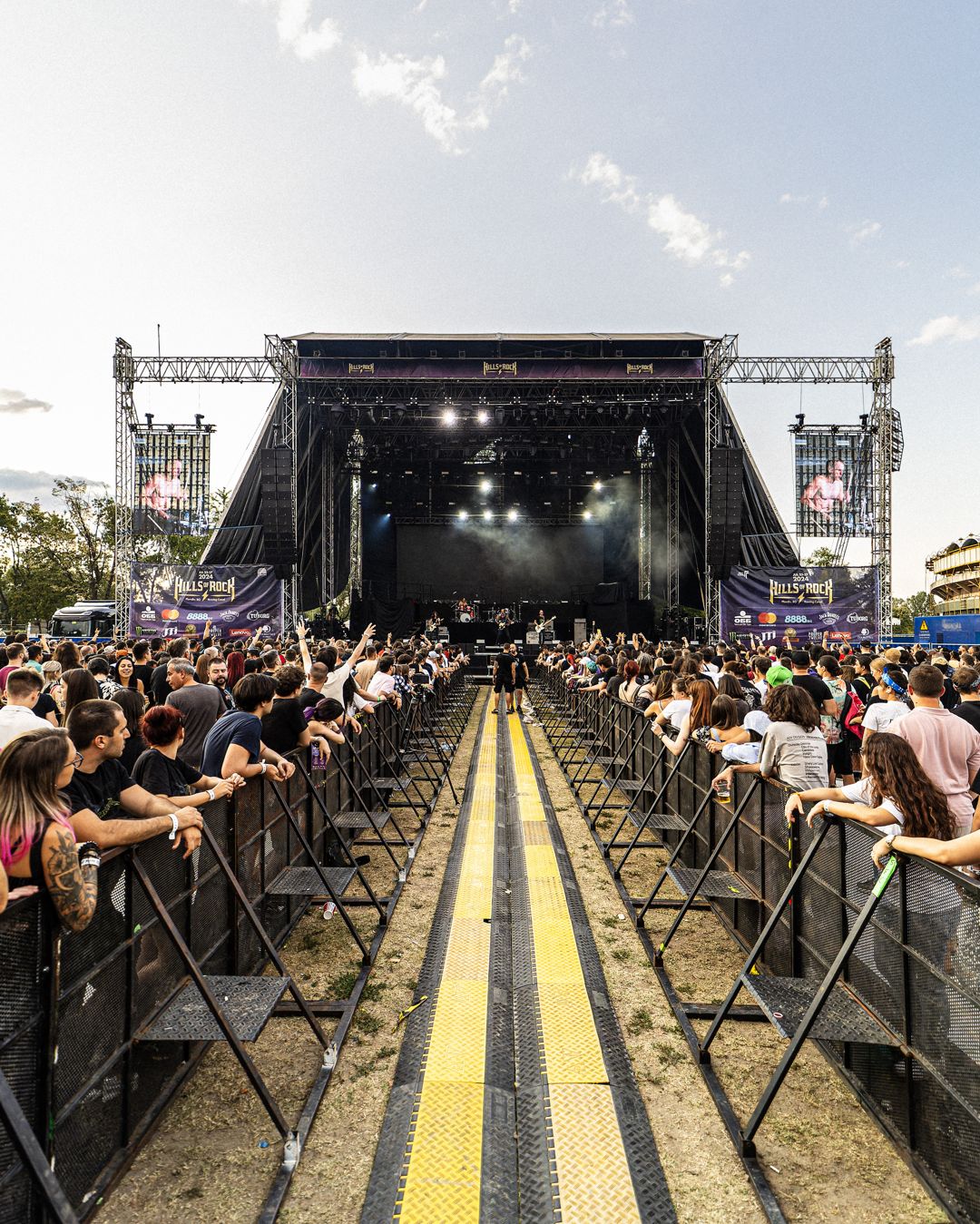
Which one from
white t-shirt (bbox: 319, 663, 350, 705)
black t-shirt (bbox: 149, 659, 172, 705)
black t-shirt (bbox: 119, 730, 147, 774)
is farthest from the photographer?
black t-shirt (bbox: 149, 659, 172, 705)

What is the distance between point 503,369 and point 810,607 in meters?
12.1

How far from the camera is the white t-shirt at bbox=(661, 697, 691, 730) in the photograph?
616cm

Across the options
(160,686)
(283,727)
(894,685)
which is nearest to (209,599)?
(160,686)

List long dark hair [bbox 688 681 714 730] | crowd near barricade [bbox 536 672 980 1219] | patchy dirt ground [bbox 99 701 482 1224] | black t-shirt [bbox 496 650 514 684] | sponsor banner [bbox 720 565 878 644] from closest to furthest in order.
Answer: crowd near barricade [bbox 536 672 980 1219]
patchy dirt ground [bbox 99 701 482 1224]
long dark hair [bbox 688 681 714 730]
black t-shirt [bbox 496 650 514 684]
sponsor banner [bbox 720 565 878 644]

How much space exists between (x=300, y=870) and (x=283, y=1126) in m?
1.91

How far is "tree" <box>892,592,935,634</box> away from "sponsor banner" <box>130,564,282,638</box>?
10103 centimetres

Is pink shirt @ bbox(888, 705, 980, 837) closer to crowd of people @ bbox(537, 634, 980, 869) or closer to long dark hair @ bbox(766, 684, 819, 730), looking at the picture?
crowd of people @ bbox(537, 634, 980, 869)

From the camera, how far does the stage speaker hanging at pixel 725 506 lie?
64.4 feet

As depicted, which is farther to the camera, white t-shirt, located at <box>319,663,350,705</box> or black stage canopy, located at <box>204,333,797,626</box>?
black stage canopy, located at <box>204,333,797,626</box>

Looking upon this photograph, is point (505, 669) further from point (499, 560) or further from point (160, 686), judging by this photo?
point (499, 560)

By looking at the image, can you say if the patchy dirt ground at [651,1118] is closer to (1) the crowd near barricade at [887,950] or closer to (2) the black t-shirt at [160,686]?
(1) the crowd near barricade at [887,950]

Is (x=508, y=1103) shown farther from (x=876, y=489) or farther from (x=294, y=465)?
(x=876, y=489)

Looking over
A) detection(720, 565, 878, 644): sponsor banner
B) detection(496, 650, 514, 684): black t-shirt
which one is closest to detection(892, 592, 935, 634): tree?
detection(720, 565, 878, 644): sponsor banner

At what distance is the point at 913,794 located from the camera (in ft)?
8.80
